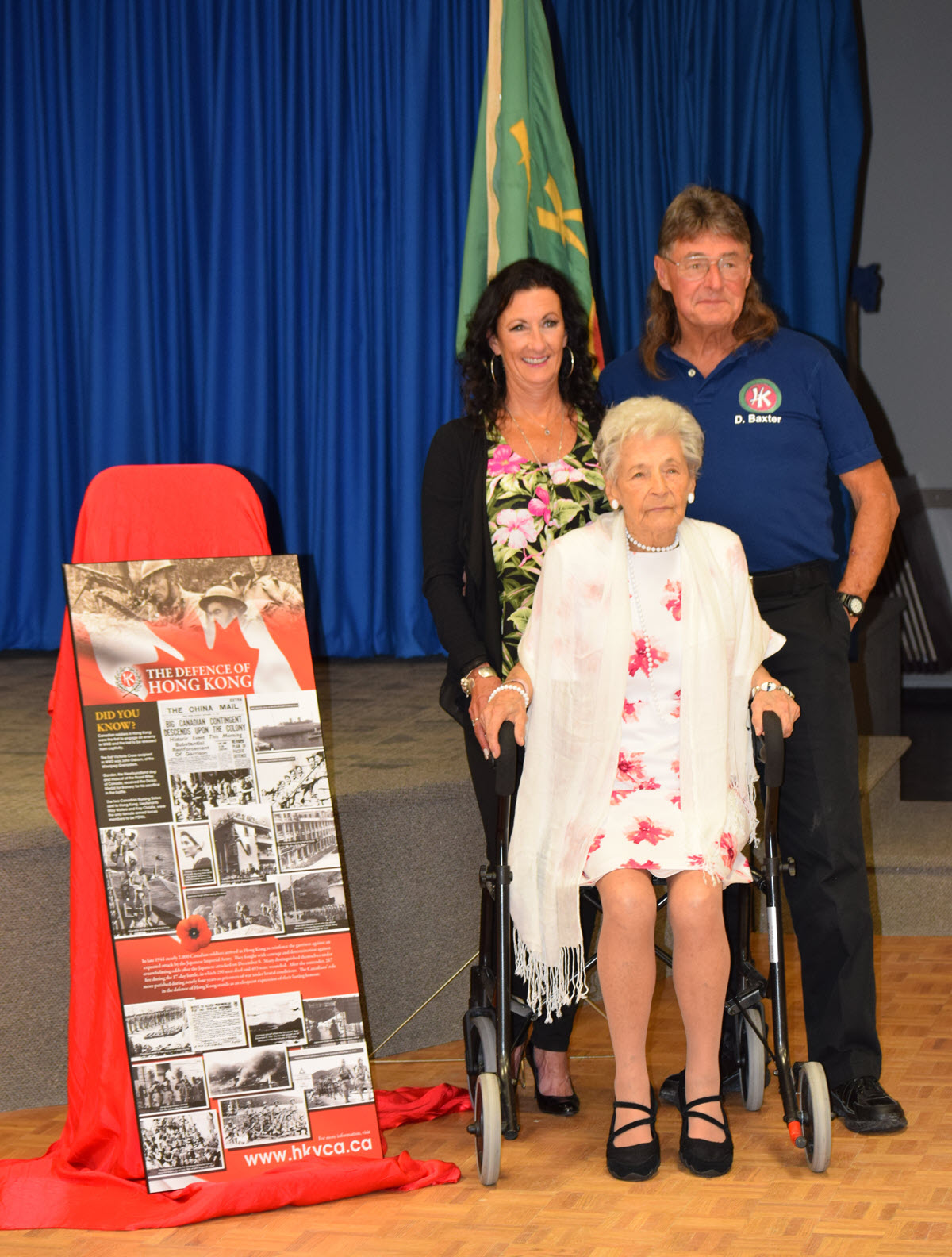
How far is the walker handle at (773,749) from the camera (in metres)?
2.26

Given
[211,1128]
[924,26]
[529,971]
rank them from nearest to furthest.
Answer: [211,1128] → [529,971] → [924,26]

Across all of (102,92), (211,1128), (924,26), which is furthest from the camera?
(924,26)

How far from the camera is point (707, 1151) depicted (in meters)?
2.31

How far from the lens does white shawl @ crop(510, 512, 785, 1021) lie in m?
2.32

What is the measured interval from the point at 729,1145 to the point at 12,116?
4.54 metres

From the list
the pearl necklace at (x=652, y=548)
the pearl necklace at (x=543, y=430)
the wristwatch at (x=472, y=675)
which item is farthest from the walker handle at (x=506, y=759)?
the pearl necklace at (x=543, y=430)

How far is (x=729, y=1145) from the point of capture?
7.66ft

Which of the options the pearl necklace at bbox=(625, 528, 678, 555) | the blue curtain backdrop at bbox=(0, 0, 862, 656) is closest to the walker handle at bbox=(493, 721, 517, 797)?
the pearl necklace at bbox=(625, 528, 678, 555)

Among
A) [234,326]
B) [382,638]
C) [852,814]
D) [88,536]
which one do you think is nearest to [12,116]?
[234,326]

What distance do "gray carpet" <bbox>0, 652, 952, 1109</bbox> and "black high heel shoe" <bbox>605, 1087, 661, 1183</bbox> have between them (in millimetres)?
834

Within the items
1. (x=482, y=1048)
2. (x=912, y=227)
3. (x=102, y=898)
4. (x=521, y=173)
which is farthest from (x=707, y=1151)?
(x=912, y=227)

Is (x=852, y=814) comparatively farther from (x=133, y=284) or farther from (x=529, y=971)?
(x=133, y=284)

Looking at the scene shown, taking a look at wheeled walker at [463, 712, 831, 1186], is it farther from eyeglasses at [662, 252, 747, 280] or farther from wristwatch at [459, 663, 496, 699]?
eyeglasses at [662, 252, 747, 280]

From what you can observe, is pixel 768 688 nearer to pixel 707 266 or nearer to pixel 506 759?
pixel 506 759
